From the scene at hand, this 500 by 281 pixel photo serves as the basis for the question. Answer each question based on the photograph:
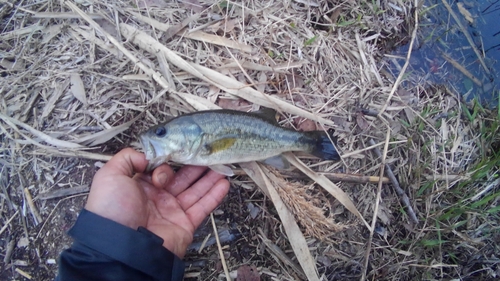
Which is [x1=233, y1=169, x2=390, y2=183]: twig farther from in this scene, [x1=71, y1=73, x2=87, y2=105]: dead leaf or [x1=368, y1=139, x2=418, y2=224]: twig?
[x1=71, y1=73, x2=87, y2=105]: dead leaf

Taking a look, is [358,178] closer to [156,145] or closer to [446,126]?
[446,126]

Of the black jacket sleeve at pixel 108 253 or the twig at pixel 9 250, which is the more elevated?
the black jacket sleeve at pixel 108 253

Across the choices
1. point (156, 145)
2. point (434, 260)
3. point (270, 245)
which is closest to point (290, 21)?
point (156, 145)

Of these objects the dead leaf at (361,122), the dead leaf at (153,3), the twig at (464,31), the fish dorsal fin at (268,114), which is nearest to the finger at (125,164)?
the fish dorsal fin at (268,114)

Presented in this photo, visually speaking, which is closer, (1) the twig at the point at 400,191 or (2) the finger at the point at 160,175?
(2) the finger at the point at 160,175

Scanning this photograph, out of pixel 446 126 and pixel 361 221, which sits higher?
pixel 446 126

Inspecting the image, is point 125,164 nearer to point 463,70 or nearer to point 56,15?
point 56,15

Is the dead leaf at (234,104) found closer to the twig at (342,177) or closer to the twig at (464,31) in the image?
the twig at (342,177)
